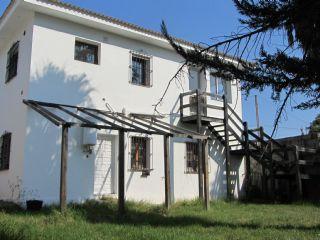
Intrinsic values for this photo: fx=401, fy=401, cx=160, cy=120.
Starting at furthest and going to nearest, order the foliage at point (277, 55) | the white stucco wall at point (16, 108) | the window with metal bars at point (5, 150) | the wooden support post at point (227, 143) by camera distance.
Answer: the wooden support post at point (227, 143) < the window with metal bars at point (5, 150) < the white stucco wall at point (16, 108) < the foliage at point (277, 55)

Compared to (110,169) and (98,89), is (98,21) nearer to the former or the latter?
(98,89)

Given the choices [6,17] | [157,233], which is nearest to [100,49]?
[6,17]

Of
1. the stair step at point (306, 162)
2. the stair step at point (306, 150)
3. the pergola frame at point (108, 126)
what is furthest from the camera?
the stair step at point (306, 150)

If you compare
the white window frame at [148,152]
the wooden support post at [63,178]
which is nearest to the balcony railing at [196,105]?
the white window frame at [148,152]

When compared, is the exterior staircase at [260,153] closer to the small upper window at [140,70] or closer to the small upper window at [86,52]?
the small upper window at [140,70]

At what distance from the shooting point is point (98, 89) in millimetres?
13836

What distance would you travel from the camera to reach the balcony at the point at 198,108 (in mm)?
15701

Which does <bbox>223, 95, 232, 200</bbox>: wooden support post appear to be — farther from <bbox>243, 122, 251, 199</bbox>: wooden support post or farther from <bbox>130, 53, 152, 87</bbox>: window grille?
<bbox>130, 53, 152, 87</bbox>: window grille

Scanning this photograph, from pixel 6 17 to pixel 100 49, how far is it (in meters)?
3.29

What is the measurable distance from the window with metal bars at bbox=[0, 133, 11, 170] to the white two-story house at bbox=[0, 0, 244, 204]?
4 centimetres

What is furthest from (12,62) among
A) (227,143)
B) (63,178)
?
(227,143)

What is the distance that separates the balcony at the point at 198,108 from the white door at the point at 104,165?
3.51m

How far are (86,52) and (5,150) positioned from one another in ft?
14.3

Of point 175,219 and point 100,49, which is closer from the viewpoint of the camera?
point 175,219
